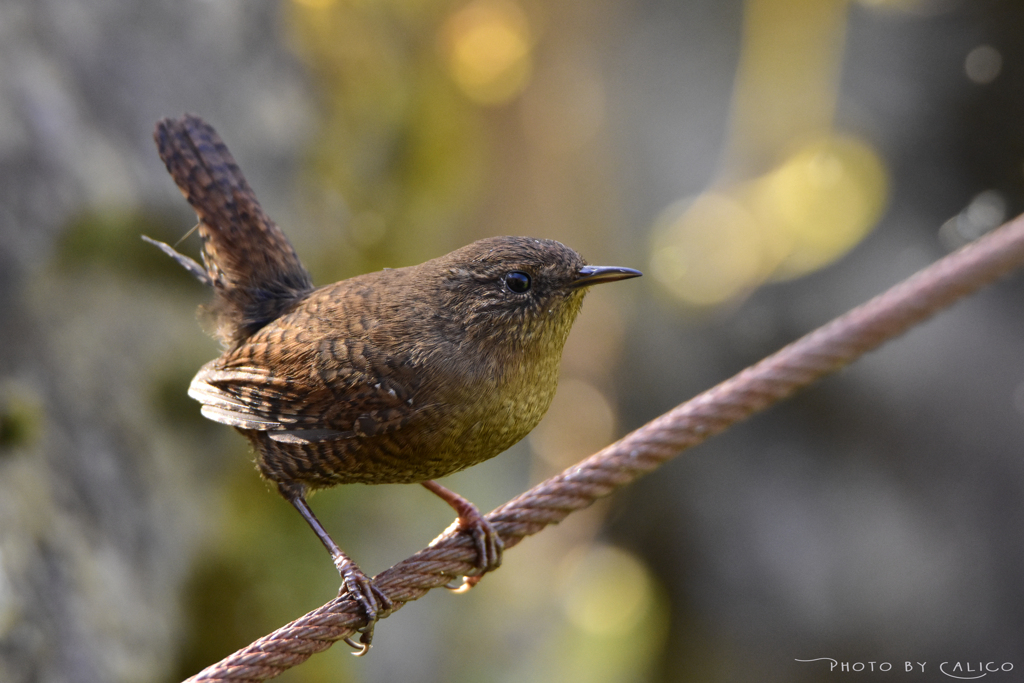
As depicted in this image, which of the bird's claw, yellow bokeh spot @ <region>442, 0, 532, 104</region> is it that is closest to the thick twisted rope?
the bird's claw

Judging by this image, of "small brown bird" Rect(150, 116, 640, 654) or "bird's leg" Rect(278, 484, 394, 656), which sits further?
"bird's leg" Rect(278, 484, 394, 656)

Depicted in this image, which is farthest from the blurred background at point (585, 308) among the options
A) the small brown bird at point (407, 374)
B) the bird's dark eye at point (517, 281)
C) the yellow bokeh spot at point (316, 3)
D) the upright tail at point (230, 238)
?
the bird's dark eye at point (517, 281)

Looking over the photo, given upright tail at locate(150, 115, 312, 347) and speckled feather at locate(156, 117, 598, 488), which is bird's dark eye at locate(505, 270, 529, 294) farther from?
upright tail at locate(150, 115, 312, 347)

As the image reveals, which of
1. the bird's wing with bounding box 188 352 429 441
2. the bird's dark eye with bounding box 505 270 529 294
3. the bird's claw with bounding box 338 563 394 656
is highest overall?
the bird's dark eye with bounding box 505 270 529 294

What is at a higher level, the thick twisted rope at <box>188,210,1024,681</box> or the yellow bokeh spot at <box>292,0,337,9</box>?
the yellow bokeh spot at <box>292,0,337,9</box>

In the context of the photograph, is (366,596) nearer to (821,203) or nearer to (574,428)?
(821,203)

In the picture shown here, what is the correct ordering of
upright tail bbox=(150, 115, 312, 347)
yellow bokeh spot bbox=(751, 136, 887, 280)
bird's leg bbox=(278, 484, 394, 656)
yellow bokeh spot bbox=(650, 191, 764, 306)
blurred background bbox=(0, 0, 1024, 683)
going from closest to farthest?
bird's leg bbox=(278, 484, 394, 656), upright tail bbox=(150, 115, 312, 347), blurred background bbox=(0, 0, 1024, 683), yellow bokeh spot bbox=(751, 136, 887, 280), yellow bokeh spot bbox=(650, 191, 764, 306)
